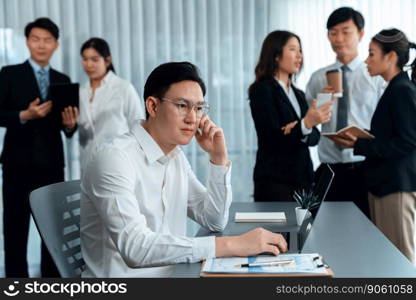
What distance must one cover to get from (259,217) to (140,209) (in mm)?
674

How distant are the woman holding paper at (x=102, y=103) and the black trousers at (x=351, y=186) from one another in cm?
135

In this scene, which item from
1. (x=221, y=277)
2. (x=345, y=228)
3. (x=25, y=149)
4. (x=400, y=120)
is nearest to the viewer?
(x=221, y=277)

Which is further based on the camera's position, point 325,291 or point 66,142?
point 66,142

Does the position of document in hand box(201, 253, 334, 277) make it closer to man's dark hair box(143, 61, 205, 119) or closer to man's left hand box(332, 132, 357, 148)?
man's dark hair box(143, 61, 205, 119)

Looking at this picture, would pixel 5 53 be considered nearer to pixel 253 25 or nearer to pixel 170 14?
pixel 170 14

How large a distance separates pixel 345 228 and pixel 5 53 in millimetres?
3374

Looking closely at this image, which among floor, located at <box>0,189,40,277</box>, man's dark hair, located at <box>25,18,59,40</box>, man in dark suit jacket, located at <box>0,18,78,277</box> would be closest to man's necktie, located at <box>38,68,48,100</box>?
man in dark suit jacket, located at <box>0,18,78,277</box>

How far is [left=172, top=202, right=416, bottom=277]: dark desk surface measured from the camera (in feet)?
6.22

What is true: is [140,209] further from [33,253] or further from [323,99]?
[33,253]

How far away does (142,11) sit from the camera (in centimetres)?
508

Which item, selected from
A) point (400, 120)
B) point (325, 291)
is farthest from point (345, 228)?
point (400, 120)

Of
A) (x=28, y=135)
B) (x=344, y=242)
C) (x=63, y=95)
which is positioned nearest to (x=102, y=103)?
(x=63, y=95)

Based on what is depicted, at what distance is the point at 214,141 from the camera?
7.80 feet

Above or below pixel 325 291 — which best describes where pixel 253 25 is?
above
